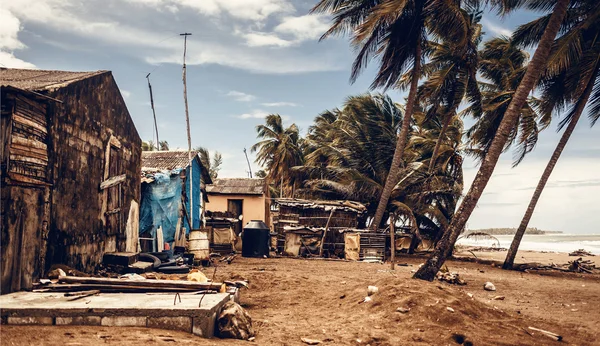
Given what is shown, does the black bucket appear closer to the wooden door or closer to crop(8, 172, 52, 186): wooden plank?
the wooden door

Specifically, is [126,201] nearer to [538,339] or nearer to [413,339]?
[413,339]

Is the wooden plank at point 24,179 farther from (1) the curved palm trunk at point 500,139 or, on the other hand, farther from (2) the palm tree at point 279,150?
(2) the palm tree at point 279,150

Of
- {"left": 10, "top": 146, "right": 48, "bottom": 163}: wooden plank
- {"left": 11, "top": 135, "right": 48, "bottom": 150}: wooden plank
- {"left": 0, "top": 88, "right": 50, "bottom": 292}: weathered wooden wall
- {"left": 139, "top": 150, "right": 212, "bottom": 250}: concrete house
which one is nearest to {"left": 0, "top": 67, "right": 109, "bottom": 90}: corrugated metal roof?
{"left": 0, "top": 88, "right": 50, "bottom": 292}: weathered wooden wall

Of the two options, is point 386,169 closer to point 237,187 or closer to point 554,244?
point 237,187

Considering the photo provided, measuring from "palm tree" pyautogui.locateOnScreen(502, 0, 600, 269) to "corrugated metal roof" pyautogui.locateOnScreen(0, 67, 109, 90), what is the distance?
1372 centimetres

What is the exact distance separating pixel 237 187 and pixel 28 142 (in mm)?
20718

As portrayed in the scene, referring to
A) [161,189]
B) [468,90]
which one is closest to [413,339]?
[161,189]

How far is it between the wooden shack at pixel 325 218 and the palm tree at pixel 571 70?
6796 mm

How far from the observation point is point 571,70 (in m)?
15.4

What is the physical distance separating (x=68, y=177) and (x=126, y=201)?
12.5 ft

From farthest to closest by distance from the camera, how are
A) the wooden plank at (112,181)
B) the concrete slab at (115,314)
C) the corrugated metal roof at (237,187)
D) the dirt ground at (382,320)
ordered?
the corrugated metal roof at (237,187) → the wooden plank at (112,181) → the concrete slab at (115,314) → the dirt ground at (382,320)

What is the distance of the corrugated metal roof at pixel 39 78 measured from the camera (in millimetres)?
7506

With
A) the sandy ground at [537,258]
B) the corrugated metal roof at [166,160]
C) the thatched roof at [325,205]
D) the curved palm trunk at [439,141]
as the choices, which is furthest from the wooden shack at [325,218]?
the sandy ground at [537,258]

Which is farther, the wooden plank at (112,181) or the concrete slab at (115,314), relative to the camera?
the wooden plank at (112,181)
